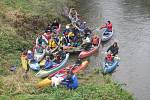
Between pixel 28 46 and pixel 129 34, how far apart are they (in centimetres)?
938

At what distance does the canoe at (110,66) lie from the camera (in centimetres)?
2375

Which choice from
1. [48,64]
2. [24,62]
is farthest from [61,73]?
[24,62]

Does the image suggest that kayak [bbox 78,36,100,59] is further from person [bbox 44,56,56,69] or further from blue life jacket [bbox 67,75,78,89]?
blue life jacket [bbox 67,75,78,89]

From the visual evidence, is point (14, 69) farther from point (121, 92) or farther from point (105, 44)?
point (105, 44)

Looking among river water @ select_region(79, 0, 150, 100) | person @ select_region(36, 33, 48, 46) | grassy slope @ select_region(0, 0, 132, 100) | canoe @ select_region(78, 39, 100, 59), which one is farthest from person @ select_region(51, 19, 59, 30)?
canoe @ select_region(78, 39, 100, 59)

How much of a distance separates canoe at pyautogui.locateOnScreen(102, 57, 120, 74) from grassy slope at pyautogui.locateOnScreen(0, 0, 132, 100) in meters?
0.74

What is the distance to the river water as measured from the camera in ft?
76.3

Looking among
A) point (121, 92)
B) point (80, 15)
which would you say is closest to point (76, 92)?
point (121, 92)

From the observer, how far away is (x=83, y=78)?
2250 cm

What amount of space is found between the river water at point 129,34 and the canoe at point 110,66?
34cm

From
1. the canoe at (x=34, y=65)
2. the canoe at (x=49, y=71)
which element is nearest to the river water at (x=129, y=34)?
the canoe at (x=49, y=71)

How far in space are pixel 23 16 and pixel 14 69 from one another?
8.58 m

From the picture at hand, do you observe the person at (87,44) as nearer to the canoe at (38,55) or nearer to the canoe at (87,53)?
the canoe at (87,53)

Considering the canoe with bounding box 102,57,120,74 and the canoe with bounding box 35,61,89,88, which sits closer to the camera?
the canoe with bounding box 35,61,89,88
